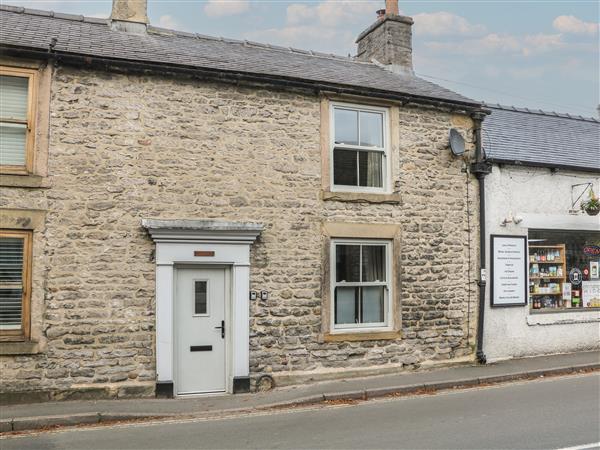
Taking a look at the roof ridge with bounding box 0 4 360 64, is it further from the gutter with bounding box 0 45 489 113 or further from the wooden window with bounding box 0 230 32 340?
the wooden window with bounding box 0 230 32 340

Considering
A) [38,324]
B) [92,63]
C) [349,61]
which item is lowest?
[38,324]

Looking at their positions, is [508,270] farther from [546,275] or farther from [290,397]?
[290,397]

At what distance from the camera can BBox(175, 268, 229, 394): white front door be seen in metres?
9.88

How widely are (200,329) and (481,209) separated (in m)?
6.18

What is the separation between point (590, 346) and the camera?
44.0 feet

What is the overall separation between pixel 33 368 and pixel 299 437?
173 inches

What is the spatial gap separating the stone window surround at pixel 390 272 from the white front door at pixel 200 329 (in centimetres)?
187

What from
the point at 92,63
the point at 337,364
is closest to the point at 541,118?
the point at 337,364

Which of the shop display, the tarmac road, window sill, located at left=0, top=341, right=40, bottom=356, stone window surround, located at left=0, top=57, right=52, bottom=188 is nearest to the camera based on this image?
the tarmac road

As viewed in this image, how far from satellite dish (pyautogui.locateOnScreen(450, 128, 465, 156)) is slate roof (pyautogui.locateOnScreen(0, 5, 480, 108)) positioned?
0.69m

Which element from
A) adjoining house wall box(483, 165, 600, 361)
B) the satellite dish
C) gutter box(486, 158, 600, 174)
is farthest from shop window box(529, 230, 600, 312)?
the satellite dish

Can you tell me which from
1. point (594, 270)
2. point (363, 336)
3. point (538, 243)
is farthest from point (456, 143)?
point (594, 270)

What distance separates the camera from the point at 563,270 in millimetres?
13648

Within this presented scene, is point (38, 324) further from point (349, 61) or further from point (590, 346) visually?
point (590, 346)
